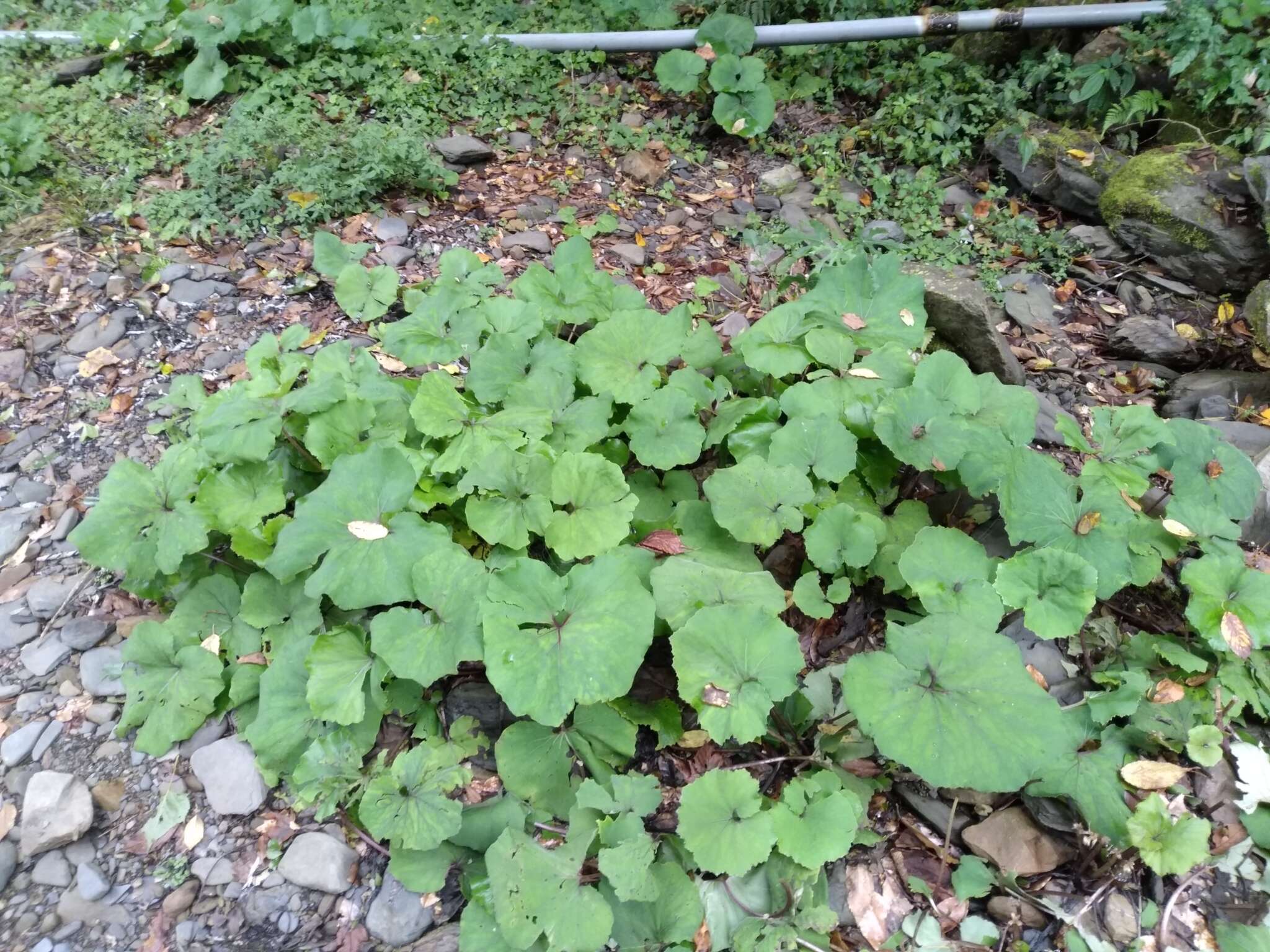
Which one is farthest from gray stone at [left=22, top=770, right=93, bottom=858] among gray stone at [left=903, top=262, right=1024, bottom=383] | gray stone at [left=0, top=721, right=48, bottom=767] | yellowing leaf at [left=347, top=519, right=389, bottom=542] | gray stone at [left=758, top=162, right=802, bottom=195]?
gray stone at [left=758, top=162, right=802, bottom=195]

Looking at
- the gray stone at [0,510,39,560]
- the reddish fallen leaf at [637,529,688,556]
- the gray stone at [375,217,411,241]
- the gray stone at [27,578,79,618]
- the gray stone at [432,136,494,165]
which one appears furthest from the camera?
the gray stone at [432,136,494,165]

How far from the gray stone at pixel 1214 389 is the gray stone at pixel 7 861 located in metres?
4.44

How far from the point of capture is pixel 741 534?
7.25 ft

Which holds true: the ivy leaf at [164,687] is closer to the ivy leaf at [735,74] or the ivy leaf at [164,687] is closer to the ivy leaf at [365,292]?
the ivy leaf at [365,292]

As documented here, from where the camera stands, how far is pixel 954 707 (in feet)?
5.95

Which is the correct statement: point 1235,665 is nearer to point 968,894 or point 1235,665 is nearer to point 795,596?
point 968,894

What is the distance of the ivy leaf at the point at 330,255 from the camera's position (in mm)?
3350

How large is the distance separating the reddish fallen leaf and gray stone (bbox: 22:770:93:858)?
5.48ft

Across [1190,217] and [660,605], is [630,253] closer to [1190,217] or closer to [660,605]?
[660,605]

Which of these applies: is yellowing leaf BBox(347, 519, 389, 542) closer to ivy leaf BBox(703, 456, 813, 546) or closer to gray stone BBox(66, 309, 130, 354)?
ivy leaf BBox(703, 456, 813, 546)

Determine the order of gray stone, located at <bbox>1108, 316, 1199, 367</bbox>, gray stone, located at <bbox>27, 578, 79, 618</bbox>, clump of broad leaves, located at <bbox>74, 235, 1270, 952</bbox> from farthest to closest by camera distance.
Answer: gray stone, located at <bbox>1108, 316, 1199, 367</bbox> → gray stone, located at <bbox>27, 578, 79, 618</bbox> → clump of broad leaves, located at <bbox>74, 235, 1270, 952</bbox>

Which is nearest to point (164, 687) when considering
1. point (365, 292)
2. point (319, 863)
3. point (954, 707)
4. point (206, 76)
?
point (319, 863)

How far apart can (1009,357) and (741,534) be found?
6.12ft

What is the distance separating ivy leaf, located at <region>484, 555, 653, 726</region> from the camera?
1884mm
